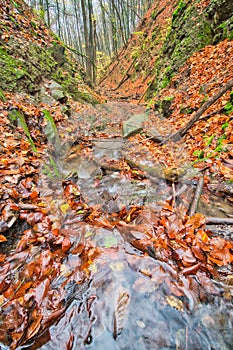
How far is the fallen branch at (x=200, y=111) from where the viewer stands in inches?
172

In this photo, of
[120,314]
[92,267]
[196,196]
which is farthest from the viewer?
[196,196]

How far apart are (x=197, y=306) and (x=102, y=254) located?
104 cm

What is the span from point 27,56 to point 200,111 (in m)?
5.86

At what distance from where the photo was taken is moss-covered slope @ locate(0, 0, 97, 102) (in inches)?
199

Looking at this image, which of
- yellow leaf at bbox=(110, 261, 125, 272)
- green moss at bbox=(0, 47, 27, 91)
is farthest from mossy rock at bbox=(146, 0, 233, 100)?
yellow leaf at bbox=(110, 261, 125, 272)

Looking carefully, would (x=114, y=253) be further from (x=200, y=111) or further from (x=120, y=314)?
(x=200, y=111)

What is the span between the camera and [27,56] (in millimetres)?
6266

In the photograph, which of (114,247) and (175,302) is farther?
(114,247)

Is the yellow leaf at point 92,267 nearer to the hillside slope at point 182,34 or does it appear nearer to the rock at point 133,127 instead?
the rock at point 133,127

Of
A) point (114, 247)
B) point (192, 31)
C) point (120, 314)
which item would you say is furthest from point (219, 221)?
point (192, 31)

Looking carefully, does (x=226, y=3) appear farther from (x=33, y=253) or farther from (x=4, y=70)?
(x=33, y=253)

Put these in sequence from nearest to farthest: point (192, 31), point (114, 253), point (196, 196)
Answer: point (114, 253), point (196, 196), point (192, 31)

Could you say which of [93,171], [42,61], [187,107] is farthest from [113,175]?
[42,61]

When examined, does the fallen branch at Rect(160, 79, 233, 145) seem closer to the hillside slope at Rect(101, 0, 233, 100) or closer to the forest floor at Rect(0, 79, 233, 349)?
the forest floor at Rect(0, 79, 233, 349)
